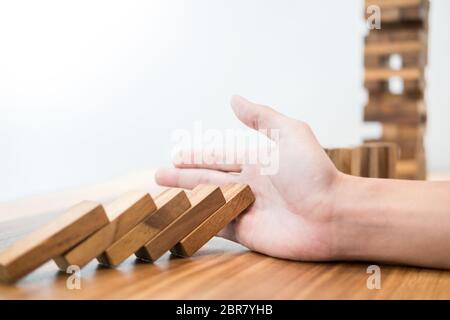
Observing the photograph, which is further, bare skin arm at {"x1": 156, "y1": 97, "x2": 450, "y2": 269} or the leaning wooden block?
bare skin arm at {"x1": 156, "y1": 97, "x2": 450, "y2": 269}

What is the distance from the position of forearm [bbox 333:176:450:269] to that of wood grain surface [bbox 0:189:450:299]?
0.02 metres

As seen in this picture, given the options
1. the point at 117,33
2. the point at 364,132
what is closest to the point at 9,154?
the point at 117,33

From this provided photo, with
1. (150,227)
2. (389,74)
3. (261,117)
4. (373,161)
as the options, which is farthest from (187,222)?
A: (389,74)

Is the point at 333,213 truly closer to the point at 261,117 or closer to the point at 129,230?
the point at 261,117

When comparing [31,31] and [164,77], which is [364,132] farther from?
[31,31]

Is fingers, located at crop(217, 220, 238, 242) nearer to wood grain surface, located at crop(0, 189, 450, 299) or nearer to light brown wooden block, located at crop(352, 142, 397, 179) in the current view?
wood grain surface, located at crop(0, 189, 450, 299)

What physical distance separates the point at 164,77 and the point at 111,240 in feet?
7.89

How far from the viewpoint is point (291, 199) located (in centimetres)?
89

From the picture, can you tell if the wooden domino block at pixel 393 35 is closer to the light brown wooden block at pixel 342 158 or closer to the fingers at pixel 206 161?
the light brown wooden block at pixel 342 158

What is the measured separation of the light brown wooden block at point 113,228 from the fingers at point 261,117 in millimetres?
215

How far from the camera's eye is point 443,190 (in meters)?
0.84

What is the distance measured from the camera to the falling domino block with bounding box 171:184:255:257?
0.89 meters

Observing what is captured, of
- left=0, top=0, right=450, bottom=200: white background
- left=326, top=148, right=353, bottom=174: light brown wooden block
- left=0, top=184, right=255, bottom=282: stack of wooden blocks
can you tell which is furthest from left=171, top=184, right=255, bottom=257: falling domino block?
left=0, top=0, right=450, bottom=200: white background
